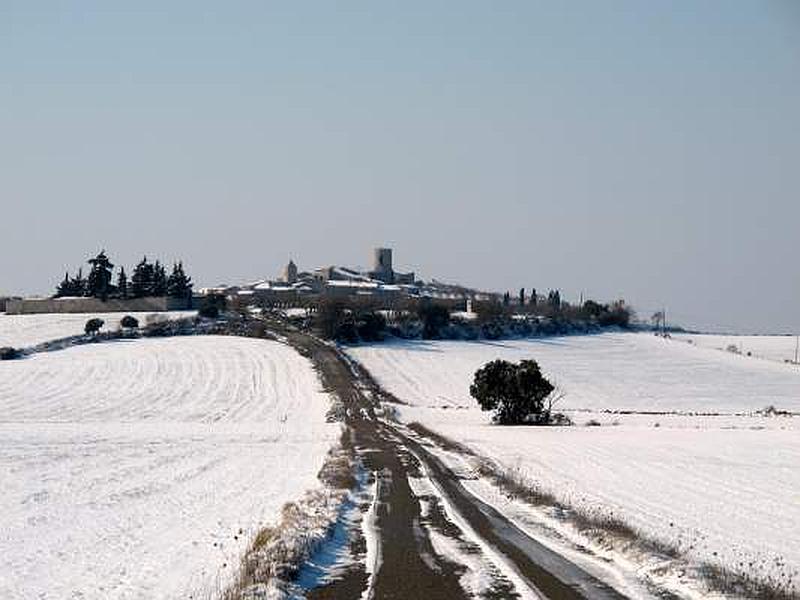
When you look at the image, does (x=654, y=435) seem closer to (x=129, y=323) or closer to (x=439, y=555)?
(x=439, y=555)

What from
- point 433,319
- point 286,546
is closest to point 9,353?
point 433,319

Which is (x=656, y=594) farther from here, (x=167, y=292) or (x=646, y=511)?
(x=167, y=292)

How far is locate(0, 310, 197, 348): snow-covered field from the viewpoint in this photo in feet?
454

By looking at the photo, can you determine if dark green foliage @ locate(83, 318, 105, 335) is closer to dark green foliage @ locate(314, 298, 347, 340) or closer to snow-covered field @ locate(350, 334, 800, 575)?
dark green foliage @ locate(314, 298, 347, 340)

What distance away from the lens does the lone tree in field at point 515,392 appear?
247ft

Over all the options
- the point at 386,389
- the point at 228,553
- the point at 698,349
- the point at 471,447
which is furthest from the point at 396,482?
the point at 698,349

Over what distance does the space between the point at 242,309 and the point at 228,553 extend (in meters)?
164

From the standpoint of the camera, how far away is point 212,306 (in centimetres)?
16400

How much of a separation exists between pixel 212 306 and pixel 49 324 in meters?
24.8

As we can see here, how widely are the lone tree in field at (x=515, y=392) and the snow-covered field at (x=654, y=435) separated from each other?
2434mm

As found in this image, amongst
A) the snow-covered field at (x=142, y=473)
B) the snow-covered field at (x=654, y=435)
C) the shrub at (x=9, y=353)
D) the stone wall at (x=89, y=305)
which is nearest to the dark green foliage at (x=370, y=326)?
the snow-covered field at (x=654, y=435)

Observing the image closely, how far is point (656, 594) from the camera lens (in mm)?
15016

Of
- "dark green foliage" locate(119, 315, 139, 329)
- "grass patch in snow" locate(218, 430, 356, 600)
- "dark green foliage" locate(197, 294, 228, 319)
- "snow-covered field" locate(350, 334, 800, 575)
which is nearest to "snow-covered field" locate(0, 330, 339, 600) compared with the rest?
"grass patch in snow" locate(218, 430, 356, 600)

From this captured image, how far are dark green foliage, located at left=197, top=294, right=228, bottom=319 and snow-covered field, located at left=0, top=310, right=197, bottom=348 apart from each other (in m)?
2.16
